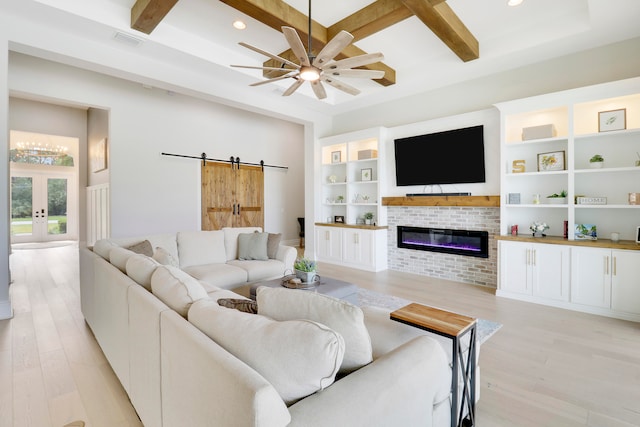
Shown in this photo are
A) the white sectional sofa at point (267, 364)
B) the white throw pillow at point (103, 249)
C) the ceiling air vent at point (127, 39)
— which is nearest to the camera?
the white sectional sofa at point (267, 364)

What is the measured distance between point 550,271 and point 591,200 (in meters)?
0.96

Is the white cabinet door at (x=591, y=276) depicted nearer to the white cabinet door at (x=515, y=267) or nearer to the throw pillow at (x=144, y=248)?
the white cabinet door at (x=515, y=267)

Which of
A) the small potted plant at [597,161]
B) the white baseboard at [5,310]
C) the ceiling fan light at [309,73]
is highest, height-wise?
the ceiling fan light at [309,73]

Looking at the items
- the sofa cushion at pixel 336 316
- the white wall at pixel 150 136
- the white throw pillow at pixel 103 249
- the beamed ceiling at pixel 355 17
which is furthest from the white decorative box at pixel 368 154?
the sofa cushion at pixel 336 316

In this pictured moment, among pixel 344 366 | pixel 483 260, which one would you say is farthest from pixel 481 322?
pixel 344 366

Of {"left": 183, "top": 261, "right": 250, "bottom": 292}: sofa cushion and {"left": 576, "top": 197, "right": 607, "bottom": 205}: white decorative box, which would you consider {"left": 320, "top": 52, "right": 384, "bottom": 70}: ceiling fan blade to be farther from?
{"left": 576, "top": 197, "right": 607, "bottom": 205}: white decorative box

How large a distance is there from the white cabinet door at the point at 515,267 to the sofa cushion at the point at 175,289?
156 inches

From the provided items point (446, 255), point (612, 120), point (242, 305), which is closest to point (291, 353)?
point (242, 305)

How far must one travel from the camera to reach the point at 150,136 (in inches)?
240

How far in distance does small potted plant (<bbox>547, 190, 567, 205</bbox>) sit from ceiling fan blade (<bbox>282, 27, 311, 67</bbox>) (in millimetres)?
3497

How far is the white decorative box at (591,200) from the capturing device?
12.0ft

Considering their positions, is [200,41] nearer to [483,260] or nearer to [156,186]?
[156,186]

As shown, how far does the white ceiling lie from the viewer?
3350mm

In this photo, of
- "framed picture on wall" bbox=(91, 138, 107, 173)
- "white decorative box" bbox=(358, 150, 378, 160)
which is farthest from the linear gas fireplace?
"framed picture on wall" bbox=(91, 138, 107, 173)
